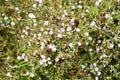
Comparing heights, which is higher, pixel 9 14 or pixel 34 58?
pixel 9 14

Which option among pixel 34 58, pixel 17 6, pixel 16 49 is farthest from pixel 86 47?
pixel 17 6

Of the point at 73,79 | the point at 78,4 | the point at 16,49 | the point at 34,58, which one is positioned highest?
the point at 78,4

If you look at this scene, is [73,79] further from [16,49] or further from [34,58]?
[16,49]

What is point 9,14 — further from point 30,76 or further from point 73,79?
point 73,79

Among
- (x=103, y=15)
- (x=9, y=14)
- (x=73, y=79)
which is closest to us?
(x=73, y=79)

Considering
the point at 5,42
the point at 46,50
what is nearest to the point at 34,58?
the point at 46,50

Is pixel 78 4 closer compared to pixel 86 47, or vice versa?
pixel 86 47

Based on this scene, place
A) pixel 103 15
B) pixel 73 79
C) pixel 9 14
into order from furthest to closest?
pixel 9 14 → pixel 103 15 → pixel 73 79
